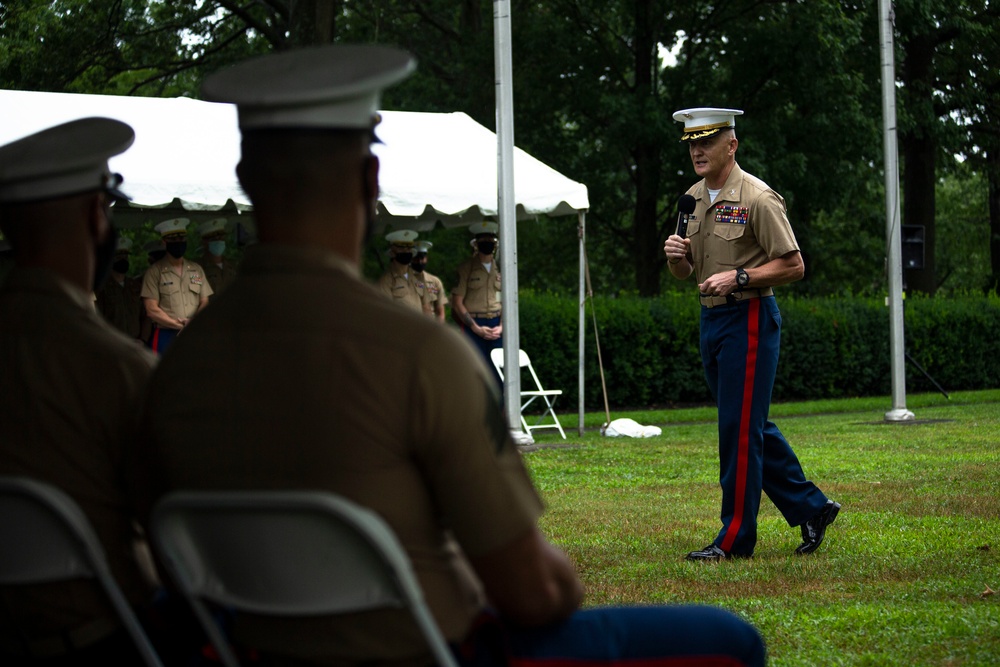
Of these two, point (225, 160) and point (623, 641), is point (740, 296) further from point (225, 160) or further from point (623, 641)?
point (225, 160)

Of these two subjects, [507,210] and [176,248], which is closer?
[507,210]

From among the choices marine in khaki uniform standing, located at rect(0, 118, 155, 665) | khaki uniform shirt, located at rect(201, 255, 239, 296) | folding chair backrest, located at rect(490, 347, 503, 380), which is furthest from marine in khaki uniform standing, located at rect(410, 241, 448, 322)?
marine in khaki uniform standing, located at rect(0, 118, 155, 665)

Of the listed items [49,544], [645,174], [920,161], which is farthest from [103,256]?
[920,161]

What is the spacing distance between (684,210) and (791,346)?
19.2m

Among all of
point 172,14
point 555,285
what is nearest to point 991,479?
point 172,14

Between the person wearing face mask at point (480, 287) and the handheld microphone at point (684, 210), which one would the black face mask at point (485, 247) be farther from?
the handheld microphone at point (684, 210)

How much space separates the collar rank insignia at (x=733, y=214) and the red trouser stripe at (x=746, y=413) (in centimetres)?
45

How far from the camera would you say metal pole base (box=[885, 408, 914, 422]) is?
18.1 metres

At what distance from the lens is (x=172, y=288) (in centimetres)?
1503

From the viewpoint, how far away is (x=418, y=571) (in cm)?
229

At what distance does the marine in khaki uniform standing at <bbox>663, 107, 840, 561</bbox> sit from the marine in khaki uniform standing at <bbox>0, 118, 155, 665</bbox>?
14.5 ft

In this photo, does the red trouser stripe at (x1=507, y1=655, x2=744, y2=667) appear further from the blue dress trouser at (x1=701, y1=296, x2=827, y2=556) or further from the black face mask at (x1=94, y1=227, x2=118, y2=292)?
the blue dress trouser at (x1=701, y1=296, x2=827, y2=556)

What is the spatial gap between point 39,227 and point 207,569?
39.6 inches

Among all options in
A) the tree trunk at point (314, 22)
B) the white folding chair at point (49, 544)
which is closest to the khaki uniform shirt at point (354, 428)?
the white folding chair at point (49, 544)
